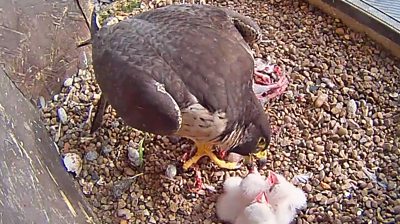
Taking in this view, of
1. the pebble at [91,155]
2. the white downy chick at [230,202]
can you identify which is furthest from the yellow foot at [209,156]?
the pebble at [91,155]

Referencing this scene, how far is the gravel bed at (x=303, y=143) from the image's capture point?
2.59m

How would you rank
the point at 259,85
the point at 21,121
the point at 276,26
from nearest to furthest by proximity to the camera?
the point at 21,121 < the point at 259,85 < the point at 276,26

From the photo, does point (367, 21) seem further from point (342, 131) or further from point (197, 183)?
point (197, 183)

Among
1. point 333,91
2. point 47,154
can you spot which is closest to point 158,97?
point 47,154

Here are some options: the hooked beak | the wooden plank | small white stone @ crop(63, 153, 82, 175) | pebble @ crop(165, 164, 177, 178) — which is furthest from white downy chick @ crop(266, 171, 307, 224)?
small white stone @ crop(63, 153, 82, 175)

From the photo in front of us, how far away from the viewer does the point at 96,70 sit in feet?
7.80

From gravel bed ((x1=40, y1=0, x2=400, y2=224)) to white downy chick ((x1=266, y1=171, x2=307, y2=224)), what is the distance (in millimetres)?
114

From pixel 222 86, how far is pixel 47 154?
0.65 m

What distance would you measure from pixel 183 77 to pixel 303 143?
A: 773 millimetres

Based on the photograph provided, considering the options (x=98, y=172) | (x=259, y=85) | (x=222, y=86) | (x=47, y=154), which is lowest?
(x=98, y=172)

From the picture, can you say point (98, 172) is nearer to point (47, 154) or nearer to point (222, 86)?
point (47, 154)

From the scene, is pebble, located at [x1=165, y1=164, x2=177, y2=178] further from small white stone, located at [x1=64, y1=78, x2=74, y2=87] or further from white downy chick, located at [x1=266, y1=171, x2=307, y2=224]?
small white stone, located at [x1=64, y1=78, x2=74, y2=87]

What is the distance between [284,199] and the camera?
7.93 feet

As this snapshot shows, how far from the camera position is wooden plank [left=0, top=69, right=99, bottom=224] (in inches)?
65.3
